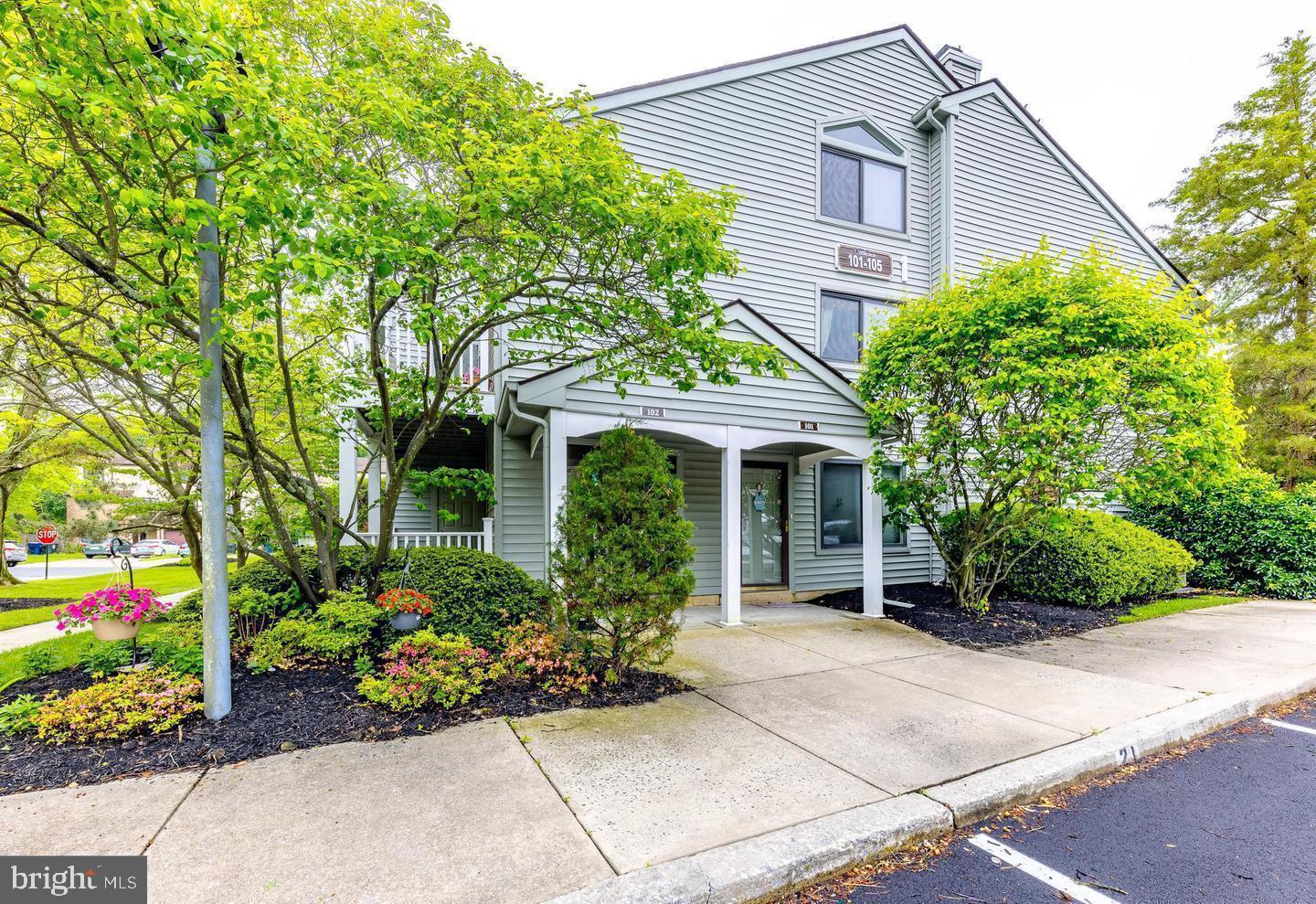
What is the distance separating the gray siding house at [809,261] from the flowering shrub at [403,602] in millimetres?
1890

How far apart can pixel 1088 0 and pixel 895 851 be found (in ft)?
44.2

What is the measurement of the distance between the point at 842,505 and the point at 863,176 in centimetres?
618

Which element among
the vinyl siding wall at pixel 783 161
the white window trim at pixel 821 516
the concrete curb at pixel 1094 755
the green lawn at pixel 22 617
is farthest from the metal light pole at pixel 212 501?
the white window trim at pixel 821 516

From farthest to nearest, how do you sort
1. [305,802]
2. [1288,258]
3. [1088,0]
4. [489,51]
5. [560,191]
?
1. [1288,258]
2. [1088,0]
3. [489,51]
4. [560,191]
5. [305,802]

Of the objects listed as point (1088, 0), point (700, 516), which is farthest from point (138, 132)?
point (1088, 0)

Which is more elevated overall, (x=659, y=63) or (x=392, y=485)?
(x=659, y=63)

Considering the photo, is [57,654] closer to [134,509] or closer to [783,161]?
[134,509]

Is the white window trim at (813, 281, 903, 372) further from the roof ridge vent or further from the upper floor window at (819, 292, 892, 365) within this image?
the roof ridge vent

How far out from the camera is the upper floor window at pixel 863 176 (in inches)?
415

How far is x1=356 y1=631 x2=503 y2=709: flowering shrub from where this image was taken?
4.15 metres

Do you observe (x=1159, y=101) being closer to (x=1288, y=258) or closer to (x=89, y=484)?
(x=1288, y=258)

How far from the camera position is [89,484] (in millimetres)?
15828

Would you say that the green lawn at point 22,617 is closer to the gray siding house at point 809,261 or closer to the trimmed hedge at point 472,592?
the gray siding house at point 809,261

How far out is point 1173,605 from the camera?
9.09m
